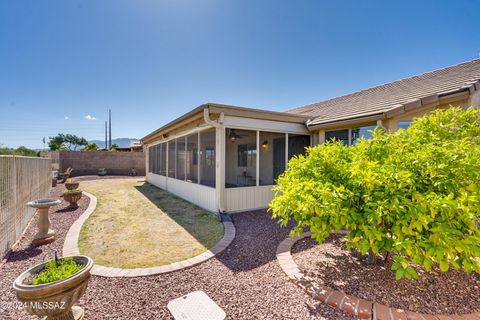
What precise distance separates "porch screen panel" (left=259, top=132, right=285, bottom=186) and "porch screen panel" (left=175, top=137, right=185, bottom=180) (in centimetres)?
385

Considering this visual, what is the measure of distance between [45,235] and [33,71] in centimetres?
1635

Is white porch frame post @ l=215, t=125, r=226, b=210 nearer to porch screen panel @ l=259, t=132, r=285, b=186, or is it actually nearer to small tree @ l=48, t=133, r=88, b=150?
porch screen panel @ l=259, t=132, r=285, b=186

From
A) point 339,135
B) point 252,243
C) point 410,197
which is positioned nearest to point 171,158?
point 252,243

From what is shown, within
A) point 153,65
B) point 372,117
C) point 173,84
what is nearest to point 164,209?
point 372,117

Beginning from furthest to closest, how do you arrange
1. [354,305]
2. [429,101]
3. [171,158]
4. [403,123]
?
[171,158] < [403,123] < [429,101] < [354,305]

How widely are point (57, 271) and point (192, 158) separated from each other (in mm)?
6461

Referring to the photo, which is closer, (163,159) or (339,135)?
(339,135)

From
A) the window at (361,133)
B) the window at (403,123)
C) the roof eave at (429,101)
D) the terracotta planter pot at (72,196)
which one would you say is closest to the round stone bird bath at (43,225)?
the terracotta planter pot at (72,196)

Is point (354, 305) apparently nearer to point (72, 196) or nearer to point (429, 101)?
point (429, 101)

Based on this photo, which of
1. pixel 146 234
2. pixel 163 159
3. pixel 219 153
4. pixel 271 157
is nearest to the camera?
pixel 146 234

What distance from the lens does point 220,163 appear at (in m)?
6.48

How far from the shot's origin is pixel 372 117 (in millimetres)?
5652

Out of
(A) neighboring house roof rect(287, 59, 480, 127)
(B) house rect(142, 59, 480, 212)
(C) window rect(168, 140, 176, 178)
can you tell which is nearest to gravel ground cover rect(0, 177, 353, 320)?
(B) house rect(142, 59, 480, 212)

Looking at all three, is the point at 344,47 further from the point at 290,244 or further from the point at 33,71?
the point at 33,71
